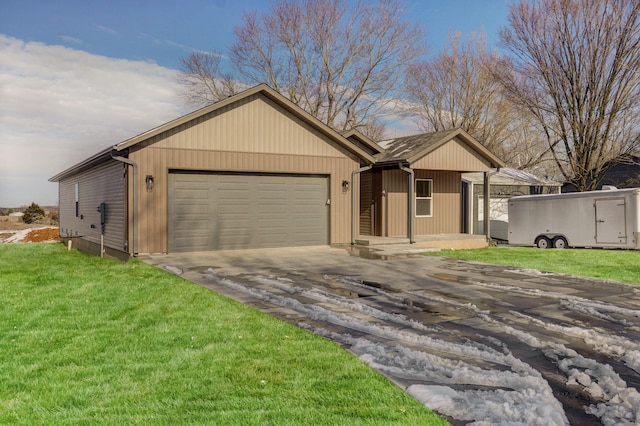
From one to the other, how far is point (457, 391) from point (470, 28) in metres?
36.8

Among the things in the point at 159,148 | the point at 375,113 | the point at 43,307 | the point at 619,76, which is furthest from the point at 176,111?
the point at 43,307

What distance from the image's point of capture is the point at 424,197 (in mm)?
19234

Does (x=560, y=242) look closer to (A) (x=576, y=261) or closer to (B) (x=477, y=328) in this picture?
(A) (x=576, y=261)

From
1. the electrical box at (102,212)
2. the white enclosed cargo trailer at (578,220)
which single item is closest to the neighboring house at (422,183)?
the white enclosed cargo trailer at (578,220)

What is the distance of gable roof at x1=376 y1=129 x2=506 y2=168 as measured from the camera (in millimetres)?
16812

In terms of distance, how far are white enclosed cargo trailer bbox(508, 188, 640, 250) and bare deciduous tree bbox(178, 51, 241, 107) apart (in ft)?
81.4

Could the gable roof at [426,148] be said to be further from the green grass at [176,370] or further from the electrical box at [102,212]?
the green grass at [176,370]

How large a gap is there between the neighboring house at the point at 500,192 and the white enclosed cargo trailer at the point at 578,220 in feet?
6.23

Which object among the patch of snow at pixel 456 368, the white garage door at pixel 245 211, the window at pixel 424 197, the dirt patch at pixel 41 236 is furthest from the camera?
the dirt patch at pixel 41 236

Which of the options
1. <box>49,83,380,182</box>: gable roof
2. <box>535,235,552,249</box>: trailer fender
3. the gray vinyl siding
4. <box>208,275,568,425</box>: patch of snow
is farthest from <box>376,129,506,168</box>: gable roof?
<box>208,275,568,425</box>: patch of snow

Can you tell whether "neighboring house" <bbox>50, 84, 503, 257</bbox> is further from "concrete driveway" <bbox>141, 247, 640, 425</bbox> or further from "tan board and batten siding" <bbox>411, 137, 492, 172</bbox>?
"concrete driveway" <bbox>141, 247, 640, 425</bbox>

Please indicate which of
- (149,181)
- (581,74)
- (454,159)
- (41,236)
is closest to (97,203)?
(149,181)

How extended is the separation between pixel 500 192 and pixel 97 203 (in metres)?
18.5

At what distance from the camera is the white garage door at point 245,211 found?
44.8ft
